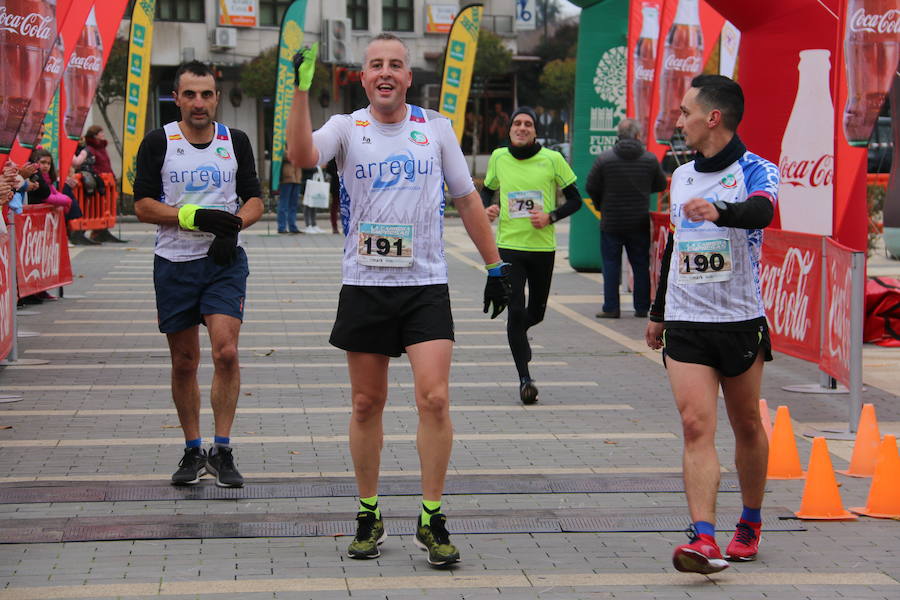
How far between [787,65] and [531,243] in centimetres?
272

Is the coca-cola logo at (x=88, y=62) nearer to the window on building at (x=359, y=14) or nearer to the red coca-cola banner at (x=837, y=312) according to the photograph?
the red coca-cola banner at (x=837, y=312)

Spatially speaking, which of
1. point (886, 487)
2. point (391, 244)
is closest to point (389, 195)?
point (391, 244)

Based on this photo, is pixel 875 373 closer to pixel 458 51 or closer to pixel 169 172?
pixel 169 172

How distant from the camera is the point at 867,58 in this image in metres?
9.30

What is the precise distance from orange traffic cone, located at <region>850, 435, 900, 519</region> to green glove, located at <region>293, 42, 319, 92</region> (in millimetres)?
3133

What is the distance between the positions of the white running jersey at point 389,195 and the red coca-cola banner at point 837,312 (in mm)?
3652

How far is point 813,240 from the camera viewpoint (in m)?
9.41

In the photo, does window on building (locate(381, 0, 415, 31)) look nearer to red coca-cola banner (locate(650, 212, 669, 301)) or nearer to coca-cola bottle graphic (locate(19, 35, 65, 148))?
red coca-cola banner (locate(650, 212, 669, 301))

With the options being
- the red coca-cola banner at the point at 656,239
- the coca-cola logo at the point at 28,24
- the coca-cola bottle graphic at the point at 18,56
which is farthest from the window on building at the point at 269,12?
the coca-cola bottle graphic at the point at 18,56

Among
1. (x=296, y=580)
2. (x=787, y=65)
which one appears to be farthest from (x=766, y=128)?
(x=296, y=580)

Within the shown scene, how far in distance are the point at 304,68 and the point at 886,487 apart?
3.25 meters

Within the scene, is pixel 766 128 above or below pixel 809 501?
above

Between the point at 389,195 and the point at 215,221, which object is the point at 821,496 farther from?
the point at 215,221

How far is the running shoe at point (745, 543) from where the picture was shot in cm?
552
